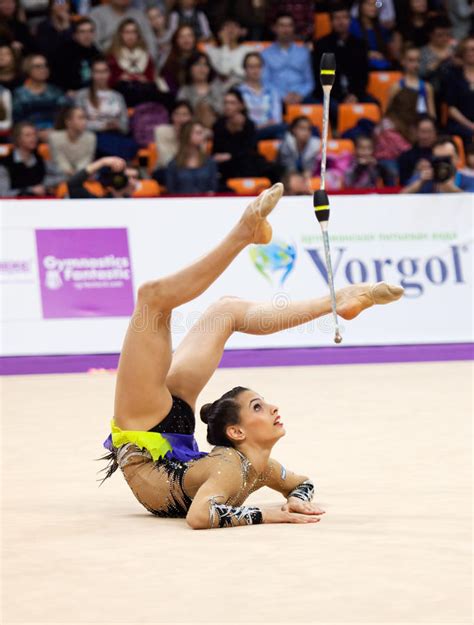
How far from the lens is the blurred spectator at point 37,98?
1099 centimetres

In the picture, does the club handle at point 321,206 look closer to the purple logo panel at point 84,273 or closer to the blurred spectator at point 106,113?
the purple logo panel at point 84,273

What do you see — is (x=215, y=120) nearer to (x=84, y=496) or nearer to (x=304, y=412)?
(x=304, y=412)

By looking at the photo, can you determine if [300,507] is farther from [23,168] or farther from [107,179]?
[23,168]

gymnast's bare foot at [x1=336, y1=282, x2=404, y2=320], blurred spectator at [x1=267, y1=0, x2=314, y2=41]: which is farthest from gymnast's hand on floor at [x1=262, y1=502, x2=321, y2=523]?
blurred spectator at [x1=267, y1=0, x2=314, y2=41]

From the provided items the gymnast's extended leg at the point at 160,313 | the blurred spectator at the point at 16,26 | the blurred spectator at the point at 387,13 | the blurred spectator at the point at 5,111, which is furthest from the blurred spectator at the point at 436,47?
the gymnast's extended leg at the point at 160,313

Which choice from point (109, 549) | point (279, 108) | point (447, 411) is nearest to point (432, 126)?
point (279, 108)

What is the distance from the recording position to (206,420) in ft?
15.4

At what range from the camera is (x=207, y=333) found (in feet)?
16.4

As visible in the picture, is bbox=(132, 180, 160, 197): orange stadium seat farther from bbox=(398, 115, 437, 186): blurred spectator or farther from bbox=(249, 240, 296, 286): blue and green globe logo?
bbox=(398, 115, 437, 186): blurred spectator

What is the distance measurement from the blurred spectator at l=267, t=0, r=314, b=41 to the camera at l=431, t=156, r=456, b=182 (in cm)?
340

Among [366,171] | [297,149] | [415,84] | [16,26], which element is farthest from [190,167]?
[415,84]

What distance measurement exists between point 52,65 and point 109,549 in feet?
26.9

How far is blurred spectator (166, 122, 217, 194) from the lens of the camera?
10.5 metres

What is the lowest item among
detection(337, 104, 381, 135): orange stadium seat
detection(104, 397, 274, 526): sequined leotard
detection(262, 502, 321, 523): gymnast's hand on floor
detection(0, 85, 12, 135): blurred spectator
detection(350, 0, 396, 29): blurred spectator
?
detection(262, 502, 321, 523): gymnast's hand on floor
